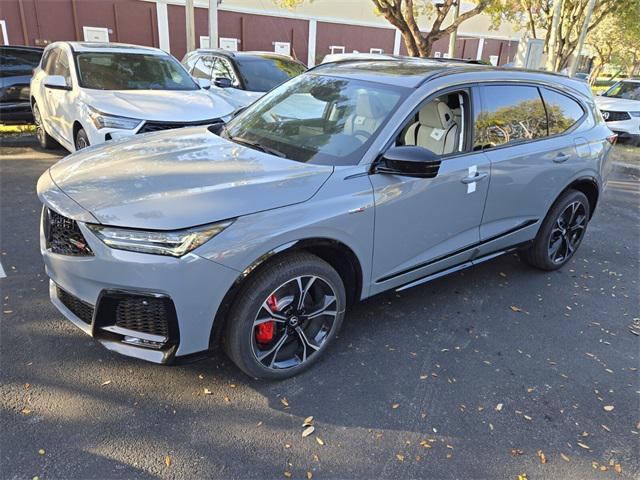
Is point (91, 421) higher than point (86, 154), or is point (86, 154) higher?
point (86, 154)

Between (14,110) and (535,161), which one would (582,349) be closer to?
(535,161)

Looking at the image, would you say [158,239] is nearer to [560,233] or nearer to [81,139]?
[560,233]

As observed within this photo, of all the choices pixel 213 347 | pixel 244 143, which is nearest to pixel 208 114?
pixel 244 143

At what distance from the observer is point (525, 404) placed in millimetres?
2904

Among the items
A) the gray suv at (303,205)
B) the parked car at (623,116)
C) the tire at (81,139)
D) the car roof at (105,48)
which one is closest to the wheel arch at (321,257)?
the gray suv at (303,205)

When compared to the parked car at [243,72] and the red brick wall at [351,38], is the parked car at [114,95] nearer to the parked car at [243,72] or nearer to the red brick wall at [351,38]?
the parked car at [243,72]

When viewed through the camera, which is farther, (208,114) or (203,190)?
(208,114)

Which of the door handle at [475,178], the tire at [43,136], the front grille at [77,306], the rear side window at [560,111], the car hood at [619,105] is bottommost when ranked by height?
the tire at [43,136]

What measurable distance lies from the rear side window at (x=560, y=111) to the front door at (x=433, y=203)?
43.2 inches

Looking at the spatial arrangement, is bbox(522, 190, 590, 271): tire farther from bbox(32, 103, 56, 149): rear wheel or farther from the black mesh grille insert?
bbox(32, 103, 56, 149): rear wheel

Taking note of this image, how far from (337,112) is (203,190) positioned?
127 centimetres

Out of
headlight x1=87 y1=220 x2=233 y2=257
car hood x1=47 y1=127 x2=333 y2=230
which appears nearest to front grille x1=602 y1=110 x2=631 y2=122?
car hood x1=47 y1=127 x2=333 y2=230

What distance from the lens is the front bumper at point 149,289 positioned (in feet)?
7.67

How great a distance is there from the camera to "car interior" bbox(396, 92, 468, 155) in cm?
351
